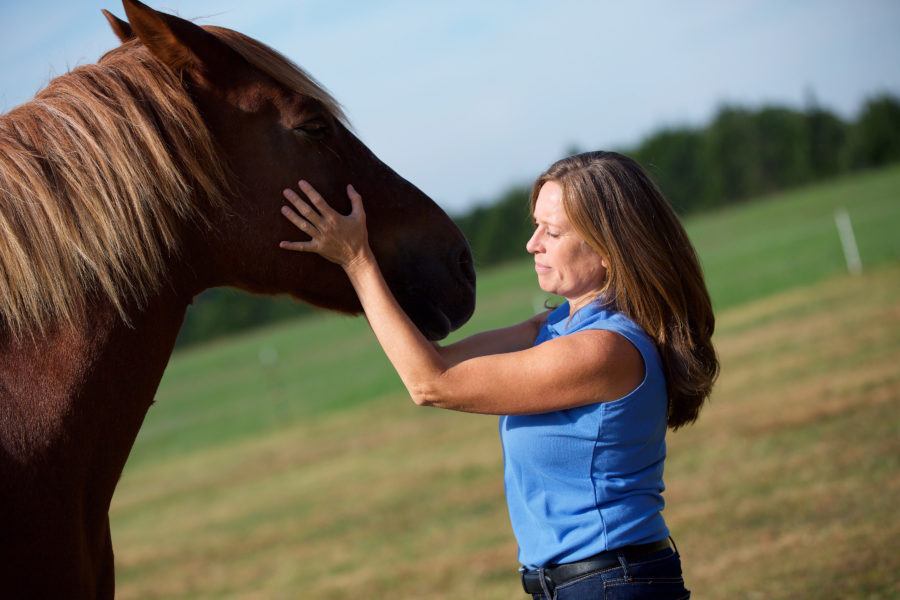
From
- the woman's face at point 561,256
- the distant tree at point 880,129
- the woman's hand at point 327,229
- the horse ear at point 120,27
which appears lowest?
the distant tree at point 880,129

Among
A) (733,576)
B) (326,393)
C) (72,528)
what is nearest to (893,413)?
(733,576)

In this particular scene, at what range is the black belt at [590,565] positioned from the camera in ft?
6.08

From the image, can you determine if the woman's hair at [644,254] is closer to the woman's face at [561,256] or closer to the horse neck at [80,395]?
the woman's face at [561,256]

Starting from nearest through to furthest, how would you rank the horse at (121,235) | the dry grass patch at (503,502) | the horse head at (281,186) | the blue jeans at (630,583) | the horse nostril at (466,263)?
the horse at (121,235), the horse head at (281,186), the blue jeans at (630,583), the horse nostril at (466,263), the dry grass patch at (503,502)

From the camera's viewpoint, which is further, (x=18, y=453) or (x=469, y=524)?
(x=469, y=524)

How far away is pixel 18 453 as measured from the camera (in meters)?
1.50

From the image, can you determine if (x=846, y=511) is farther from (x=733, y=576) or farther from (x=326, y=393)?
(x=326, y=393)

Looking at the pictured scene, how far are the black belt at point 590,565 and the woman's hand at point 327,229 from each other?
3.00ft

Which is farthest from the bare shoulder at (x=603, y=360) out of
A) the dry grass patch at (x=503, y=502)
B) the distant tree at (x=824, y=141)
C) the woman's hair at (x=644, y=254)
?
the distant tree at (x=824, y=141)

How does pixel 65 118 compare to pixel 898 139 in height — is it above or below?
above

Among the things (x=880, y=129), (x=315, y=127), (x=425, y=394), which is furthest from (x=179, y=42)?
(x=880, y=129)

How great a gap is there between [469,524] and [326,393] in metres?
12.3

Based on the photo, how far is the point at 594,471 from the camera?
189 cm

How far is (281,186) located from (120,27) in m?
0.60
